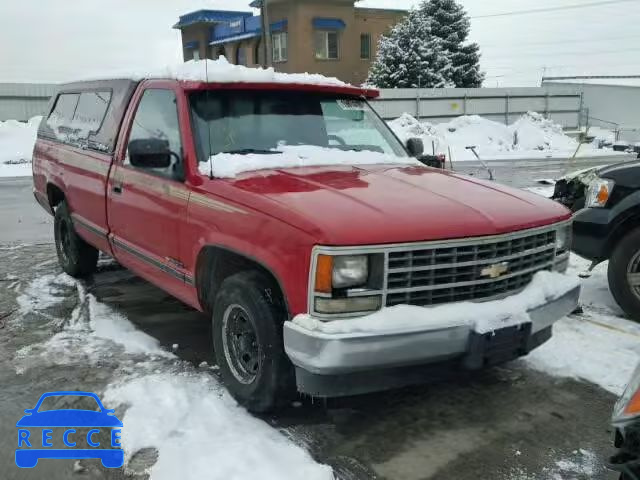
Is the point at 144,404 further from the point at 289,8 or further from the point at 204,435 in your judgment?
the point at 289,8

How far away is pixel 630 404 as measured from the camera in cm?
210

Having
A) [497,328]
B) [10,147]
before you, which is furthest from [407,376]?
[10,147]

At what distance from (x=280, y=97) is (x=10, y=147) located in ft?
75.8

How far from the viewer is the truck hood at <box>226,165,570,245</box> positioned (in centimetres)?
302

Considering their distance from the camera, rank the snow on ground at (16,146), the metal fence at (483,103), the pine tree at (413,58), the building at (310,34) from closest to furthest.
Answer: the snow on ground at (16,146) < the metal fence at (483,103) < the pine tree at (413,58) < the building at (310,34)

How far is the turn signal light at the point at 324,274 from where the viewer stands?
9.64 feet

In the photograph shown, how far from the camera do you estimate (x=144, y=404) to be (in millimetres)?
3682

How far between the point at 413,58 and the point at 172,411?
28.6 meters

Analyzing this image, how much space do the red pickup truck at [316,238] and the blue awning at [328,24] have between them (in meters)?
32.5

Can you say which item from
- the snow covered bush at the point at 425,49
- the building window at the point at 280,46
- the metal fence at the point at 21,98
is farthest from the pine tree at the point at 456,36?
the metal fence at the point at 21,98

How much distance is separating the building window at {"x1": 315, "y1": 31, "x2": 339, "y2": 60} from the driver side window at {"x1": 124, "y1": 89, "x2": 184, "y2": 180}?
33009 mm

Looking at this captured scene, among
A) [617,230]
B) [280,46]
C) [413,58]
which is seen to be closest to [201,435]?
[617,230]

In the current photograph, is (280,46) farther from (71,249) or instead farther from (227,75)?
(227,75)

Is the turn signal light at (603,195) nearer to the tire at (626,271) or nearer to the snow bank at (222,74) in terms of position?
the tire at (626,271)
